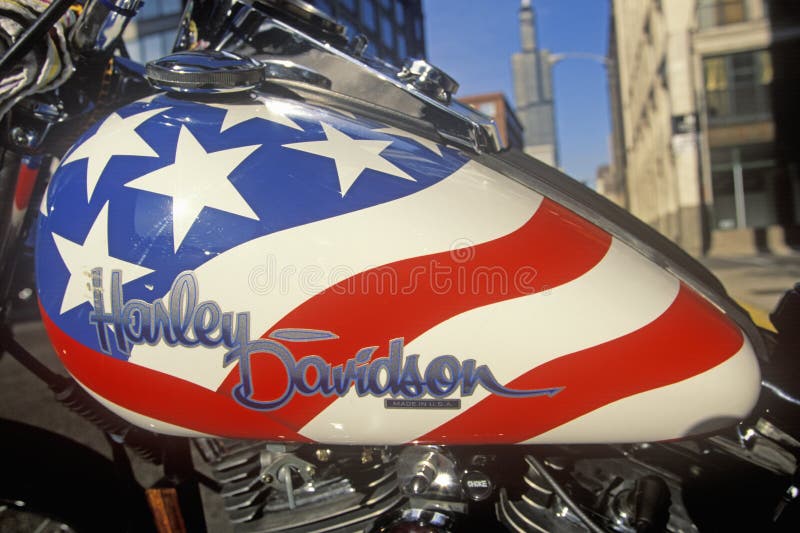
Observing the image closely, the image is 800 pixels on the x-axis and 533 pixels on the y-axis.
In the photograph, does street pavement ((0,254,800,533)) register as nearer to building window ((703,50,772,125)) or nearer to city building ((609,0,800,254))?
city building ((609,0,800,254))

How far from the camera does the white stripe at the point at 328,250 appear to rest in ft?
3.89

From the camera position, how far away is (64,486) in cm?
161

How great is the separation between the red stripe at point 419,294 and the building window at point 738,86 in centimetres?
2085

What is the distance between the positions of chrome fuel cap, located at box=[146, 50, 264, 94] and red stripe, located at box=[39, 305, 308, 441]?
662mm

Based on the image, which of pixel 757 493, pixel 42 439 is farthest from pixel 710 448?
pixel 42 439

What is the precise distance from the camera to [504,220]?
1.23 m

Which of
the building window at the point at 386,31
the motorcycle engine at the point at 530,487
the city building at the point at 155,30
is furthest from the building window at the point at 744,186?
the city building at the point at 155,30

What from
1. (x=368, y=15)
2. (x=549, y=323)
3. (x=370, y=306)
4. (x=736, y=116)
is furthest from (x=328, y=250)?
(x=736, y=116)

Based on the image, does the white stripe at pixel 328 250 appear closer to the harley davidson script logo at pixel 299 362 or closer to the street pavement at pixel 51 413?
the harley davidson script logo at pixel 299 362

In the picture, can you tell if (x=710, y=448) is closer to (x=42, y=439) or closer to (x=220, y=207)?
(x=220, y=207)

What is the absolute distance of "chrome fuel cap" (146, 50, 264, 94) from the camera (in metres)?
1.29

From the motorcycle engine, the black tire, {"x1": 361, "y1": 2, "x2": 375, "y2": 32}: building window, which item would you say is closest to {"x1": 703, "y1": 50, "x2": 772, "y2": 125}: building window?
{"x1": 361, "y1": 2, "x2": 375, "y2": 32}: building window

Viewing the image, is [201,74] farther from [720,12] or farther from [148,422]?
[720,12]

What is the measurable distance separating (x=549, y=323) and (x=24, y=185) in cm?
165
